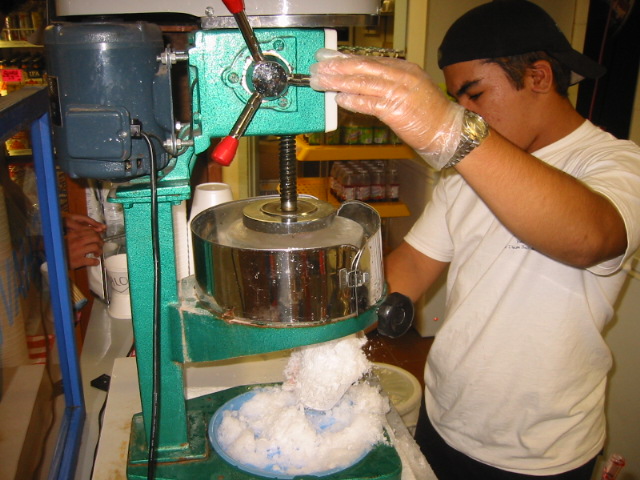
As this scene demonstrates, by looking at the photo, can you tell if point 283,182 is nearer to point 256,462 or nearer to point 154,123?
point 154,123

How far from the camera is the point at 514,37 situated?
108 cm

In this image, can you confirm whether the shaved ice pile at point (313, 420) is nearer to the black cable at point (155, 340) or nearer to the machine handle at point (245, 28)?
the black cable at point (155, 340)

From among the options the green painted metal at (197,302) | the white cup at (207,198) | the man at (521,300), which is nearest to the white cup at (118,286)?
the white cup at (207,198)

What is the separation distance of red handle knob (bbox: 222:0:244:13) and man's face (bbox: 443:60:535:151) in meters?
0.73

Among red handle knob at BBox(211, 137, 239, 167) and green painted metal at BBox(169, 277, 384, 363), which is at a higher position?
red handle knob at BBox(211, 137, 239, 167)

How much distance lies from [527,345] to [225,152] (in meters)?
0.80

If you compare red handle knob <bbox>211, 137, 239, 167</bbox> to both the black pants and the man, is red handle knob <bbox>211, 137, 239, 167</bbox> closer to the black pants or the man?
the man

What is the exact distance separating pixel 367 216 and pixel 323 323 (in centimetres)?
19

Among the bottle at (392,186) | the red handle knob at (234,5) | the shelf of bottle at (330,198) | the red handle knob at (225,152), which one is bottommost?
the shelf of bottle at (330,198)

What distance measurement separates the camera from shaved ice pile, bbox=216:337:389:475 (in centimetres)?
75

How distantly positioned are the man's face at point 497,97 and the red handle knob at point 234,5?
73cm

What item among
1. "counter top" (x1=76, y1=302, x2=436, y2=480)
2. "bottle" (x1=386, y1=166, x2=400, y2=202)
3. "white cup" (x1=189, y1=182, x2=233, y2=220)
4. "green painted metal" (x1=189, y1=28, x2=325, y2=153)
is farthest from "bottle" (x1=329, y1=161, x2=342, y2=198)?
"green painted metal" (x1=189, y1=28, x2=325, y2=153)

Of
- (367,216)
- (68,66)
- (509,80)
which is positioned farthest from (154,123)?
(509,80)

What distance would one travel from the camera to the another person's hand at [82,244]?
144cm
